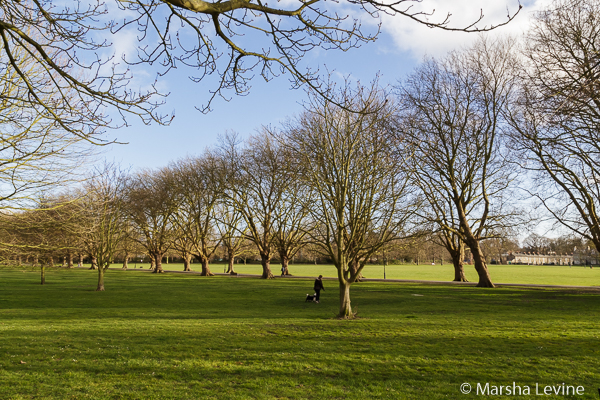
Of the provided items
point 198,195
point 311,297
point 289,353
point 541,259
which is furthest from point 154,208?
point 541,259

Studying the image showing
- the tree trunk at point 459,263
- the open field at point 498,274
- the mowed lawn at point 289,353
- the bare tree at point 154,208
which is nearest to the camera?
the mowed lawn at point 289,353

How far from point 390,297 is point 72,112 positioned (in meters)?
20.8

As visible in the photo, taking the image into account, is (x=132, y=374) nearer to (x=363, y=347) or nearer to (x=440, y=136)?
(x=363, y=347)

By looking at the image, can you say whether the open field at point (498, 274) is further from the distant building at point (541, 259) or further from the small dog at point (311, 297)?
the distant building at point (541, 259)

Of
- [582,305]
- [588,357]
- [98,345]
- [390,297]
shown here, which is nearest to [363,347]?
[588,357]

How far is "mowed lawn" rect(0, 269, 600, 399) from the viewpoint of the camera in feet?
21.5

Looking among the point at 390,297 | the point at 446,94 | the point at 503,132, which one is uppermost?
the point at 446,94

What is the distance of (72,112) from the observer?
557cm

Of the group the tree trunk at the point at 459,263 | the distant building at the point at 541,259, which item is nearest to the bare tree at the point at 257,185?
the tree trunk at the point at 459,263

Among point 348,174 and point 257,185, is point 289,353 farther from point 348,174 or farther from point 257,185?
point 257,185

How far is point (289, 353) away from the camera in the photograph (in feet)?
29.3

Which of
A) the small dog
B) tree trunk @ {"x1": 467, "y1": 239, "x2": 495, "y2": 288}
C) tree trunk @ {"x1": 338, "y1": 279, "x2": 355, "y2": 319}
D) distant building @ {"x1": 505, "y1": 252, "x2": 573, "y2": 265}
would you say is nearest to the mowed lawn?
tree trunk @ {"x1": 338, "y1": 279, "x2": 355, "y2": 319}

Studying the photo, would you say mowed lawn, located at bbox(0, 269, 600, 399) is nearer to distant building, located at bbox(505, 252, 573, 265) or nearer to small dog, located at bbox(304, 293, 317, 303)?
small dog, located at bbox(304, 293, 317, 303)

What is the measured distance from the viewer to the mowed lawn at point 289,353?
21.5 ft
